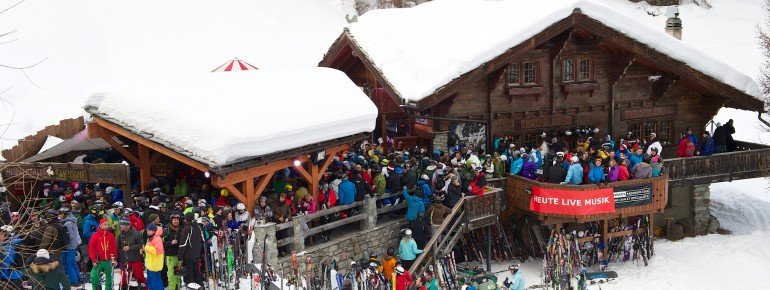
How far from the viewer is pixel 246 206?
14359mm

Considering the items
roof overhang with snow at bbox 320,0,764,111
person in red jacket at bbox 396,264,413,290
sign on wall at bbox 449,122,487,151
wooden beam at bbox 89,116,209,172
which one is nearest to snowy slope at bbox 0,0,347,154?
roof overhang with snow at bbox 320,0,764,111

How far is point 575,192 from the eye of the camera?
18250 millimetres

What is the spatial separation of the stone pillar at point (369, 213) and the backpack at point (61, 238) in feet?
20.9

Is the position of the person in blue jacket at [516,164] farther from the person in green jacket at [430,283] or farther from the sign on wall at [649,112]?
the sign on wall at [649,112]

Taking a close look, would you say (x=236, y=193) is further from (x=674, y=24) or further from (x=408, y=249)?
(x=674, y=24)

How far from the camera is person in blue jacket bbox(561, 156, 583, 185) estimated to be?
59.7 feet

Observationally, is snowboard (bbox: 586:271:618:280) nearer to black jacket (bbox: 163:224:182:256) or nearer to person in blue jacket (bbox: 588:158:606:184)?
person in blue jacket (bbox: 588:158:606:184)

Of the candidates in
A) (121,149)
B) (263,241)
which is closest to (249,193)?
(263,241)

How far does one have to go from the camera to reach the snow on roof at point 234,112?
44.5ft

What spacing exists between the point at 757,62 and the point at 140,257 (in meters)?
42.1

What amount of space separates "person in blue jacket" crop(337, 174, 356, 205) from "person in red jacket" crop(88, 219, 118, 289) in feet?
16.2

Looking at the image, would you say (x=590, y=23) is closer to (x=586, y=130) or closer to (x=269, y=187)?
(x=586, y=130)

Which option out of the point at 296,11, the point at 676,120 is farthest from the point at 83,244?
the point at 296,11

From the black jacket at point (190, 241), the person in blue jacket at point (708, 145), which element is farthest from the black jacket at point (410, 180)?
the person in blue jacket at point (708, 145)
